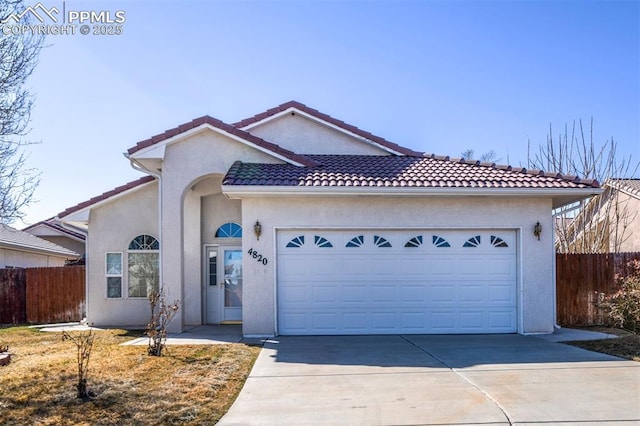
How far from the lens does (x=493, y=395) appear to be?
6570 mm

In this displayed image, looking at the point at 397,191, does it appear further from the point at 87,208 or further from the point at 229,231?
the point at 87,208

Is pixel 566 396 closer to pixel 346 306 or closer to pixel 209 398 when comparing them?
pixel 209 398

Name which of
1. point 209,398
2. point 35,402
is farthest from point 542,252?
point 35,402

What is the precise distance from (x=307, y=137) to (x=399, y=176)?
4.55m

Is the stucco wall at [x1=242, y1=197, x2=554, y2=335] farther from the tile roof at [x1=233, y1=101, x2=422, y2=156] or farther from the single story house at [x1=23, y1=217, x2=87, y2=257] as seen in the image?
the single story house at [x1=23, y1=217, x2=87, y2=257]

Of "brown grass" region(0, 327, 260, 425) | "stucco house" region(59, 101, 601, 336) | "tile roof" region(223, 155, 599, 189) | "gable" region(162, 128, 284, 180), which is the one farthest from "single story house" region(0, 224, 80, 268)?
"tile roof" region(223, 155, 599, 189)

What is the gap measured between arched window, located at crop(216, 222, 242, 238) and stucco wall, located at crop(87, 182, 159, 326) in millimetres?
1913

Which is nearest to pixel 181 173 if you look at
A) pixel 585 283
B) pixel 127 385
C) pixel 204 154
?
→ pixel 204 154

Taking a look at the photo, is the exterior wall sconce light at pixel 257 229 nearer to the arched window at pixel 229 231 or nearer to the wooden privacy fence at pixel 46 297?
the arched window at pixel 229 231

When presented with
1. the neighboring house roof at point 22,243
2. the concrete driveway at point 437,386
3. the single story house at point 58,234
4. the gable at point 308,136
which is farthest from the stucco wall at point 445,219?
the single story house at point 58,234

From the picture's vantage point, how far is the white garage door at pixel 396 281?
38.9ft

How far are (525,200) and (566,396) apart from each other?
641 centimetres

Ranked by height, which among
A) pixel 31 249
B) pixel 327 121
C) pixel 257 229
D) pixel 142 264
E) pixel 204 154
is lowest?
pixel 142 264

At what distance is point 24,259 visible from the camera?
22281 mm
